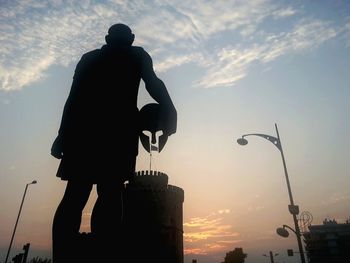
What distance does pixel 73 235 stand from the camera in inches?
91.1

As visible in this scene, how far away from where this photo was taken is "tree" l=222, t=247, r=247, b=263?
193 feet

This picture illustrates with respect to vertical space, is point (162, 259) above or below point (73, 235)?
above

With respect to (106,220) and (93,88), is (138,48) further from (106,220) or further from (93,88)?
(106,220)

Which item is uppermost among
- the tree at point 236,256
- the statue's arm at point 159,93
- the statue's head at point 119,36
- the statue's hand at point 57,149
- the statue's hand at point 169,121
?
the tree at point 236,256

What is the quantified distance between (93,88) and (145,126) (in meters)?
0.59

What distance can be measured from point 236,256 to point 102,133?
63.7 meters

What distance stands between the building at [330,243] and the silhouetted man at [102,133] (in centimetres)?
4449

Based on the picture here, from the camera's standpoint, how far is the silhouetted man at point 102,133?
2424 mm

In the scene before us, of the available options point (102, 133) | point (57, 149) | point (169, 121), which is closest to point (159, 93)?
point (169, 121)

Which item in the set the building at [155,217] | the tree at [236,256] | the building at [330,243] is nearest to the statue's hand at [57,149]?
the building at [155,217]

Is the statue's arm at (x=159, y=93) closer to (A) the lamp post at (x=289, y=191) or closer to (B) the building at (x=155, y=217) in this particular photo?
(A) the lamp post at (x=289, y=191)

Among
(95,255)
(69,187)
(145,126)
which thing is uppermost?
(145,126)

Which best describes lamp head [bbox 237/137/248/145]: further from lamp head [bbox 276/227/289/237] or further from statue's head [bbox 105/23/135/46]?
statue's head [bbox 105/23/135/46]

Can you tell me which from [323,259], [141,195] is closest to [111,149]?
[141,195]
